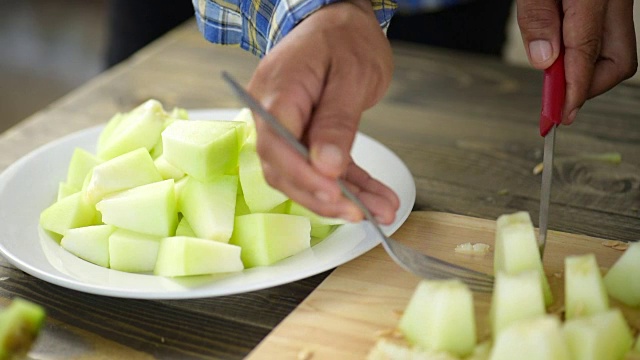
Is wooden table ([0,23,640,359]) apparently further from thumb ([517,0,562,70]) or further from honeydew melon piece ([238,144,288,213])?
thumb ([517,0,562,70])

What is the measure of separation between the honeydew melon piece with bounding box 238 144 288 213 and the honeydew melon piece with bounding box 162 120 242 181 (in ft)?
0.08

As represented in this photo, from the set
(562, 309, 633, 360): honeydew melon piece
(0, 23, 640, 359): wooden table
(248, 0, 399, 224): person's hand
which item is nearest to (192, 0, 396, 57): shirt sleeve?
(248, 0, 399, 224): person's hand

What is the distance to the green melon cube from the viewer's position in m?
0.98

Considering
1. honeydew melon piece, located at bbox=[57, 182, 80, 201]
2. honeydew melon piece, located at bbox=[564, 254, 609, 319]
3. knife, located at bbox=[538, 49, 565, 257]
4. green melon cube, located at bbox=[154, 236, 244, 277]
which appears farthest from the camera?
honeydew melon piece, located at bbox=[57, 182, 80, 201]

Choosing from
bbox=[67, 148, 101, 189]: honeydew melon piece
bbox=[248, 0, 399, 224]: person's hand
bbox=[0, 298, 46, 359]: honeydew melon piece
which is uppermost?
bbox=[248, 0, 399, 224]: person's hand

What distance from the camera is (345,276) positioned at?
104cm

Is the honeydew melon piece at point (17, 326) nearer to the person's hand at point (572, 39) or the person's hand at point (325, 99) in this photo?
the person's hand at point (325, 99)

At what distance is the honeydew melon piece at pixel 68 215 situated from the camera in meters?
1.11

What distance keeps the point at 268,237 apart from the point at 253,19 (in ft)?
1.39

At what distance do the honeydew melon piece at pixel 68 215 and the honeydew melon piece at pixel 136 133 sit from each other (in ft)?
0.40

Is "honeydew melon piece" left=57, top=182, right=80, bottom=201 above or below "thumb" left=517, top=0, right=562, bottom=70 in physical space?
below

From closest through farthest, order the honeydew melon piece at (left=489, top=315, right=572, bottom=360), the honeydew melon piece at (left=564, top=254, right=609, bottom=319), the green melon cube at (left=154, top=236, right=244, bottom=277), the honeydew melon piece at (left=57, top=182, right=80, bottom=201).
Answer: the honeydew melon piece at (left=489, top=315, right=572, bottom=360) < the honeydew melon piece at (left=564, top=254, right=609, bottom=319) < the green melon cube at (left=154, top=236, right=244, bottom=277) < the honeydew melon piece at (left=57, top=182, right=80, bottom=201)

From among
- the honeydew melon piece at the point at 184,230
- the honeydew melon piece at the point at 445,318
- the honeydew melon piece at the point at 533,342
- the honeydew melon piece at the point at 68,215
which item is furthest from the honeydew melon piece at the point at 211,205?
the honeydew melon piece at the point at 533,342

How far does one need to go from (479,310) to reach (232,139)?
0.40 metres
